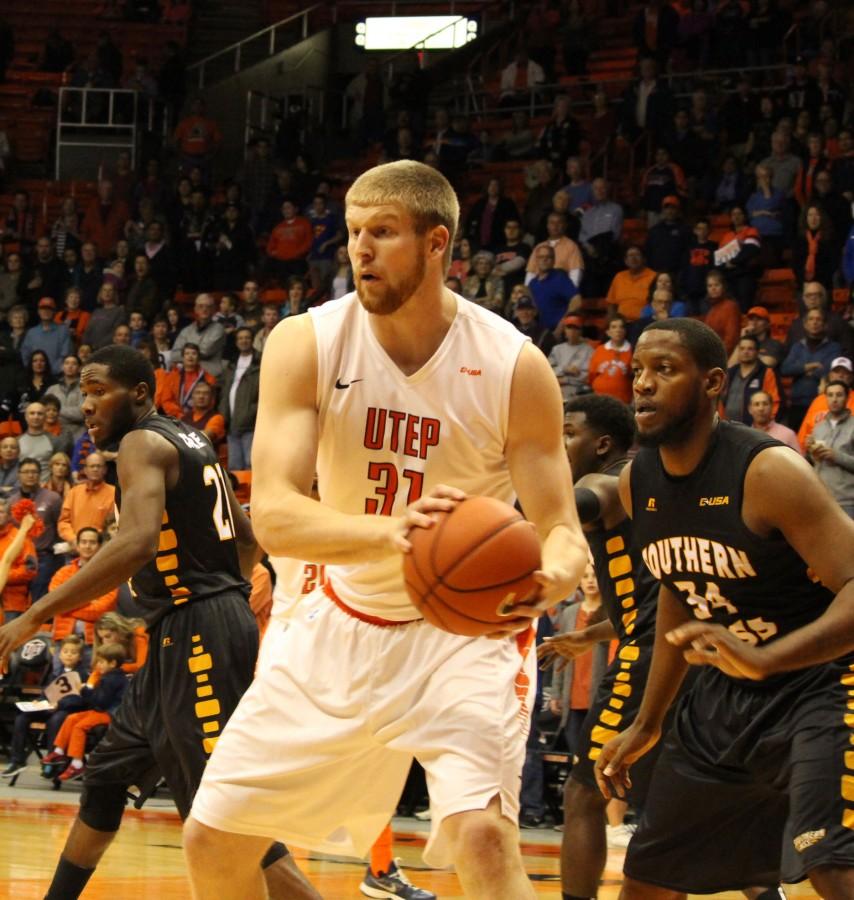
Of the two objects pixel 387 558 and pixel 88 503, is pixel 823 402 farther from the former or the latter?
pixel 387 558

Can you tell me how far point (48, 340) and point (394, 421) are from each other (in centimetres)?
1423

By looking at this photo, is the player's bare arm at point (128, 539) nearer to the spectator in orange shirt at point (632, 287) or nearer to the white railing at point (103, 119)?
the spectator in orange shirt at point (632, 287)

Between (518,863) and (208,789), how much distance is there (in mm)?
789

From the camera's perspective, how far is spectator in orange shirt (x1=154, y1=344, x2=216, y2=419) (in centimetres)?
1573

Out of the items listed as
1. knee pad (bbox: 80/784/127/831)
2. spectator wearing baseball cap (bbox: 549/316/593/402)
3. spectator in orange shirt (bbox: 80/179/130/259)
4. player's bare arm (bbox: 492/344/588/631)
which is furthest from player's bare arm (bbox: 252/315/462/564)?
spectator in orange shirt (bbox: 80/179/130/259)

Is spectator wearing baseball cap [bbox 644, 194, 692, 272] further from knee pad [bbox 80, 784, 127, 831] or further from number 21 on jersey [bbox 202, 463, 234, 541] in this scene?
knee pad [bbox 80, 784, 127, 831]

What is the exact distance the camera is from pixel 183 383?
1587 cm

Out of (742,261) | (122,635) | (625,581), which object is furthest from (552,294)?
(625,581)

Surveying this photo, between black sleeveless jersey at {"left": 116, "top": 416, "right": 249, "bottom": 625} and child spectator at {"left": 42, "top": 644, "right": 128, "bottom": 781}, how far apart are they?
603cm

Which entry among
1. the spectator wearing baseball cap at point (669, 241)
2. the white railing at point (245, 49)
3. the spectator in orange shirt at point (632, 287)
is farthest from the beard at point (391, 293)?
the white railing at point (245, 49)

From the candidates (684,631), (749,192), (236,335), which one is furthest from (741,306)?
(684,631)

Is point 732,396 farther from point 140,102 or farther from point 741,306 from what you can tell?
point 140,102

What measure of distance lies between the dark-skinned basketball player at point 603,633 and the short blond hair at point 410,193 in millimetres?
2165

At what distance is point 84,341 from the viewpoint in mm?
17484
